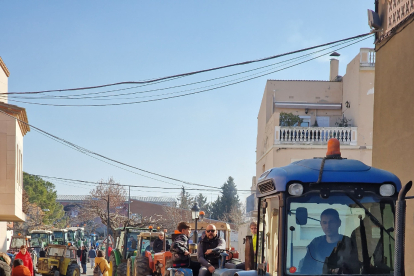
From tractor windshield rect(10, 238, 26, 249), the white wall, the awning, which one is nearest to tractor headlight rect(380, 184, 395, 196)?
the awning

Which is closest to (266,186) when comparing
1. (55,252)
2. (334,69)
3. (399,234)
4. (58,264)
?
(399,234)

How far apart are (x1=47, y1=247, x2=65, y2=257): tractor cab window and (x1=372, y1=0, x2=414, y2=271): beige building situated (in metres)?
16.9

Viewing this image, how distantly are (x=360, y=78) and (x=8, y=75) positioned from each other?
18.4 meters

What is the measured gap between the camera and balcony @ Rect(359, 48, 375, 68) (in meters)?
30.8

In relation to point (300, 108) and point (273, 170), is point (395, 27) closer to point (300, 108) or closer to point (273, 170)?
point (273, 170)

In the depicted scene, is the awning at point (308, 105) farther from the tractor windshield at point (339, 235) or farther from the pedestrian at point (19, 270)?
the tractor windshield at point (339, 235)

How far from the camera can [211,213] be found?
95812 millimetres

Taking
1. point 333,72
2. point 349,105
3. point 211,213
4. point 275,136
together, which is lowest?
point 211,213

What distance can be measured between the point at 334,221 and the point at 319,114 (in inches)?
1116

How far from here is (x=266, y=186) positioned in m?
7.30

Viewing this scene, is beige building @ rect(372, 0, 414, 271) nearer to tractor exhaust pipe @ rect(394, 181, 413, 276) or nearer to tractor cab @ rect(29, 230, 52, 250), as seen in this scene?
tractor exhaust pipe @ rect(394, 181, 413, 276)

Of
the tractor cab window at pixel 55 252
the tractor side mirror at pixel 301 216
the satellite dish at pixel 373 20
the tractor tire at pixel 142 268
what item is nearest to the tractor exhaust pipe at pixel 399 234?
the tractor side mirror at pixel 301 216

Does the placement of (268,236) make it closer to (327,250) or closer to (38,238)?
(327,250)

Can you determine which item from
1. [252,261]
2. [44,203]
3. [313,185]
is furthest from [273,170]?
[44,203]
